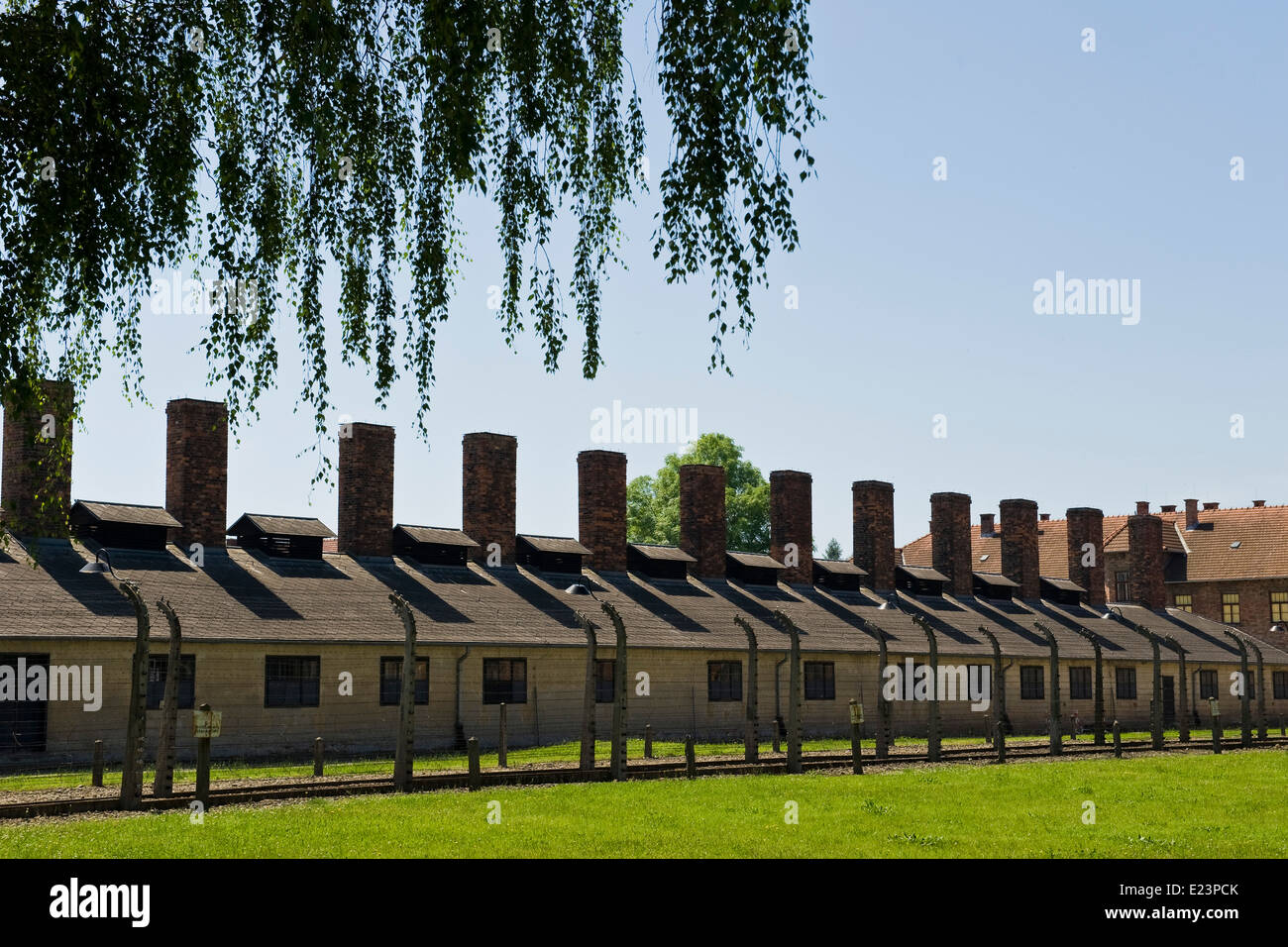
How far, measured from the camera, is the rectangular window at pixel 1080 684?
1877 inches

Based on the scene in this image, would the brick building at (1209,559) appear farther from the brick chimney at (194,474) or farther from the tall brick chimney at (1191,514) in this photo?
the brick chimney at (194,474)

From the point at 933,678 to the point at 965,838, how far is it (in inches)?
483

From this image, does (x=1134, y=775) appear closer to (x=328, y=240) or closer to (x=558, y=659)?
(x=558, y=659)

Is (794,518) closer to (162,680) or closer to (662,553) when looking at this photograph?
(662,553)

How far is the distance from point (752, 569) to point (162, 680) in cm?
2200

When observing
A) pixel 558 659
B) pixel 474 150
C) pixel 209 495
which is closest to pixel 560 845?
pixel 474 150

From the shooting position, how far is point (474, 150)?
8.41 metres

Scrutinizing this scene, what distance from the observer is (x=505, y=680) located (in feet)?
109

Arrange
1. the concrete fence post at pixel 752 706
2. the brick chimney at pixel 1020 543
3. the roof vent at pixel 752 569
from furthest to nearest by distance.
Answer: the brick chimney at pixel 1020 543
the roof vent at pixel 752 569
the concrete fence post at pixel 752 706

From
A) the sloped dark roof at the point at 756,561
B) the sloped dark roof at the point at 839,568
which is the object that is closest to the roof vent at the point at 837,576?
the sloped dark roof at the point at 839,568

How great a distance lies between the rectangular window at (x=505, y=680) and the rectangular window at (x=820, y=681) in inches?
372

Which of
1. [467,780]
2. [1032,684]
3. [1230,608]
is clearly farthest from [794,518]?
[1230,608]

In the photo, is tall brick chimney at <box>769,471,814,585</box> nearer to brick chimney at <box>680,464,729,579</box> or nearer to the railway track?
brick chimney at <box>680,464,729,579</box>

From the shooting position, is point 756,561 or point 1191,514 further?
point 1191,514
